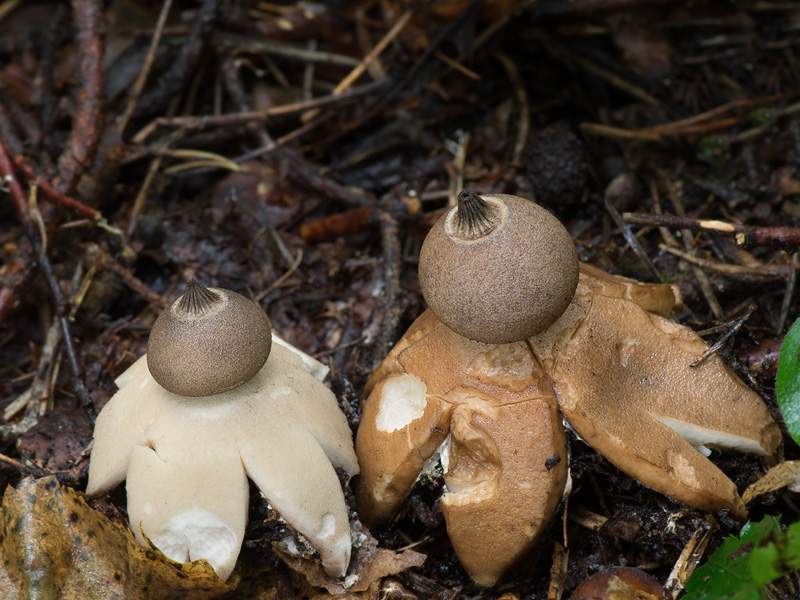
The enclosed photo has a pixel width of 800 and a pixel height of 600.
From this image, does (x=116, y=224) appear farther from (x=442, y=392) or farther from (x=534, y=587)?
(x=534, y=587)

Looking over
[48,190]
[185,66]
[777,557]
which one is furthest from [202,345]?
[185,66]

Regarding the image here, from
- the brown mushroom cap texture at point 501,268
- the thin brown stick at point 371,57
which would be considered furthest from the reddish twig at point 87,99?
the brown mushroom cap texture at point 501,268

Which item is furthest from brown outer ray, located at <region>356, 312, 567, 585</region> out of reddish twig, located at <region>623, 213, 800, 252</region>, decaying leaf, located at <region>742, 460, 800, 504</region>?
reddish twig, located at <region>623, 213, 800, 252</region>

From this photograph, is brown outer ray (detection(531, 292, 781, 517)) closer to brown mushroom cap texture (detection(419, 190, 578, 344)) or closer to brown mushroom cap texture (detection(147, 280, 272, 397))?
brown mushroom cap texture (detection(419, 190, 578, 344))

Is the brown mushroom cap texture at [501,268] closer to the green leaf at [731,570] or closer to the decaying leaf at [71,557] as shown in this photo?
the green leaf at [731,570]

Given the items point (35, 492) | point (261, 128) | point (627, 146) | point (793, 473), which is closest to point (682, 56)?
point (627, 146)

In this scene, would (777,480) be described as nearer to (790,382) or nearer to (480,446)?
(790,382)

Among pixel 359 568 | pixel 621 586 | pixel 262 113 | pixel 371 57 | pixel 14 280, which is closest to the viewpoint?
pixel 621 586

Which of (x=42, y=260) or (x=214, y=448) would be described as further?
(x=42, y=260)
